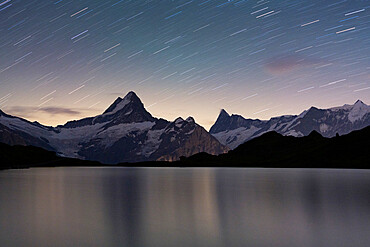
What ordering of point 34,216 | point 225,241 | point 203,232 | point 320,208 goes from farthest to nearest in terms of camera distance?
1. point 320,208
2. point 34,216
3. point 203,232
4. point 225,241

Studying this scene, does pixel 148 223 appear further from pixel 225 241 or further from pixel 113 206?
pixel 113 206

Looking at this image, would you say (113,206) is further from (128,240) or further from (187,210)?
(128,240)

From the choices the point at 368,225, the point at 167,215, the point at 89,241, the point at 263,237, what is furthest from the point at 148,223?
the point at 368,225

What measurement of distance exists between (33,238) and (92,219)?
479 inches

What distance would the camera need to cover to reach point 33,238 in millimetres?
37438

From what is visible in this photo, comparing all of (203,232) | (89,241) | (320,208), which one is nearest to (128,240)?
(89,241)

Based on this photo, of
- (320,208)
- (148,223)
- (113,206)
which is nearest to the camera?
(148,223)

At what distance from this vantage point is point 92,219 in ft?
161

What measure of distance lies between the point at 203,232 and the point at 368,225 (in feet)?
62.3

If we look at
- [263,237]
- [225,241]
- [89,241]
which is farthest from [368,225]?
[89,241]

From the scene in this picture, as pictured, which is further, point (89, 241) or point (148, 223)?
point (148, 223)

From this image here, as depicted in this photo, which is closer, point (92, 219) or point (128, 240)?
point (128, 240)

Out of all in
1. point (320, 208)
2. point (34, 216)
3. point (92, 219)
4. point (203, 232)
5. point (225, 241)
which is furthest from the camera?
point (320, 208)

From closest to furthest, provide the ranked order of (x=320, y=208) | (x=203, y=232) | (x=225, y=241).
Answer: (x=225, y=241)
(x=203, y=232)
(x=320, y=208)
